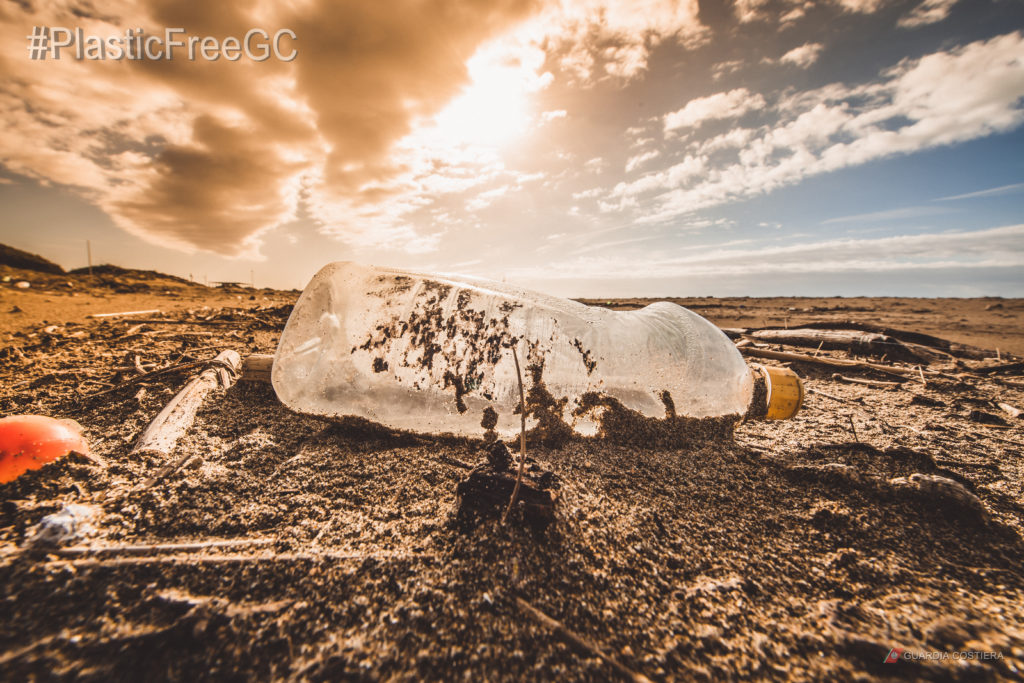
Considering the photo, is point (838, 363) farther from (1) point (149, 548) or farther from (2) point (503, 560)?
(1) point (149, 548)

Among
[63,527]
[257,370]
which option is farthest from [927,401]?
[257,370]

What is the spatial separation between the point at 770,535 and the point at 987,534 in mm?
617

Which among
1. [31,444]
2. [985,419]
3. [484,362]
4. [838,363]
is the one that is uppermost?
[484,362]

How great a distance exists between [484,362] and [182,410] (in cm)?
133

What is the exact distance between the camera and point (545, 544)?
898 mm

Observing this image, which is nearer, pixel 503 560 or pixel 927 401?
pixel 503 560

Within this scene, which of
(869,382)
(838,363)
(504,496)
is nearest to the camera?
(504,496)

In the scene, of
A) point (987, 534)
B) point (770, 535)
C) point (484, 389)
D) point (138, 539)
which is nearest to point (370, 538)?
point (138, 539)

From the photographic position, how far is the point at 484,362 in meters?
1.69

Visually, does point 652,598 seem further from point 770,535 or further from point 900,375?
point 900,375

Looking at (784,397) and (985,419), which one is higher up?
(784,397)

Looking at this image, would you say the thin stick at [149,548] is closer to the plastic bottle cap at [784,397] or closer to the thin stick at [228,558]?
the thin stick at [228,558]

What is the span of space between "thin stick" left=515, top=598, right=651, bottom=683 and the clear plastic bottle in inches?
35.7

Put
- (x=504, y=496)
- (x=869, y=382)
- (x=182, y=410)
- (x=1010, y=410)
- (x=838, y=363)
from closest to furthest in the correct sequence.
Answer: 1. (x=504, y=496)
2. (x=182, y=410)
3. (x=1010, y=410)
4. (x=869, y=382)
5. (x=838, y=363)
